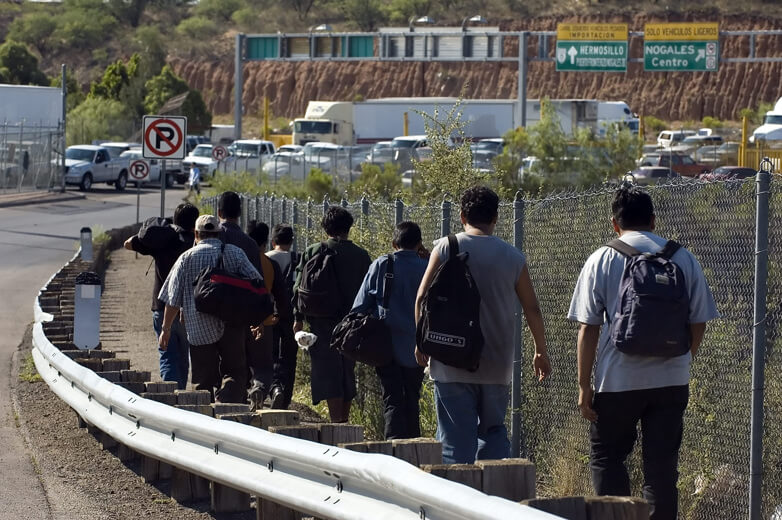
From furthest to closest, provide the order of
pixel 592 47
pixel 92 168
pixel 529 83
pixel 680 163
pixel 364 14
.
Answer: pixel 364 14 < pixel 529 83 < pixel 592 47 < pixel 92 168 < pixel 680 163

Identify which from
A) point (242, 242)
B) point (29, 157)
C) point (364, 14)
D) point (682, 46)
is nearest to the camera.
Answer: point (242, 242)

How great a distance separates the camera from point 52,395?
11742mm

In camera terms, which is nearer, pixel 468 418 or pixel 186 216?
pixel 468 418

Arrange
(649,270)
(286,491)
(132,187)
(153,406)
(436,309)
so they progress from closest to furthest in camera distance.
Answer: (649,270), (286,491), (436,309), (153,406), (132,187)

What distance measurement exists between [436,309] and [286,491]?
1.18 metres

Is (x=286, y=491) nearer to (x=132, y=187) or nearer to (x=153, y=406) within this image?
(x=153, y=406)

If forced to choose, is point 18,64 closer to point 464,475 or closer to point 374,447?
point 374,447

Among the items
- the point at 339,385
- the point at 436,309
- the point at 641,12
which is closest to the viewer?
the point at 436,309

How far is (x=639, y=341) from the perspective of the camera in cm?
563

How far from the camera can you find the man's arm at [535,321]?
22.2 feet

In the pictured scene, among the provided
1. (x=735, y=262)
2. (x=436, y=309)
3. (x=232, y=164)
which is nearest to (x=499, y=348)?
(x=436, y=309)

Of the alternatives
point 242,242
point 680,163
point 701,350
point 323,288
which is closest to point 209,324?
point 323,288

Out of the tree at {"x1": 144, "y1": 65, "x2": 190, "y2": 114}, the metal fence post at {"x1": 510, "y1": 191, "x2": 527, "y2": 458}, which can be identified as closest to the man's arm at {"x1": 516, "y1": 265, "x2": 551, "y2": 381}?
the metal fence post at {"x1": 510, "y1": 191, "x2": 527, "y2": 458}

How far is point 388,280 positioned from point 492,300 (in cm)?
151
